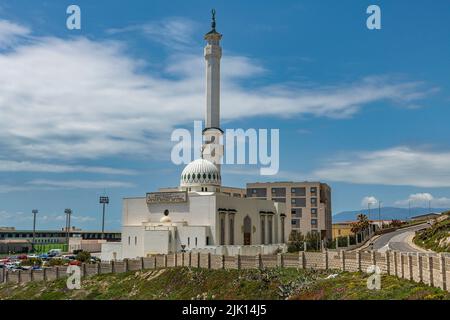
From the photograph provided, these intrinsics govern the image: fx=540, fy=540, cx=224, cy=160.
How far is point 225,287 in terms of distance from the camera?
44.3m

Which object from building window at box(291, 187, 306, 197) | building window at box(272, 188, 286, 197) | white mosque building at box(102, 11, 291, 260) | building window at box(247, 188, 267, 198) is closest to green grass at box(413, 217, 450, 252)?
white mosque building at box(102, 11, 291, 260)

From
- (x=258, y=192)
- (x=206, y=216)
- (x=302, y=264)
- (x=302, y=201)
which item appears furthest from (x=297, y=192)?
(x=302, y=264)

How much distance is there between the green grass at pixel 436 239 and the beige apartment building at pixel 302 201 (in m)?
44.6

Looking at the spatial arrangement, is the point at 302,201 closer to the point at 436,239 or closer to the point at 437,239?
the point at 436,239

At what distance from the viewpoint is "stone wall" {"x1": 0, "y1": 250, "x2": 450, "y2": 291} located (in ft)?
91.8

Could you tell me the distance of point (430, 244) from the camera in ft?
200

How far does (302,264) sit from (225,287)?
→ 661 centimetres

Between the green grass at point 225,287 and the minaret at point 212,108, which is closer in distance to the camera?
the green grass at point 225,287

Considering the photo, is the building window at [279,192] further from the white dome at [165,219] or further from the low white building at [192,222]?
the white dome at [165,219]

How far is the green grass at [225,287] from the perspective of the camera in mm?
30562

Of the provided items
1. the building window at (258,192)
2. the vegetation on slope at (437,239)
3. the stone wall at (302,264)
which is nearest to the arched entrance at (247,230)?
the stone wall at (302,264)

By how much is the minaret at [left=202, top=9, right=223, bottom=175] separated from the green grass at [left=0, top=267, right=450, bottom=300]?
28447 millimetres
